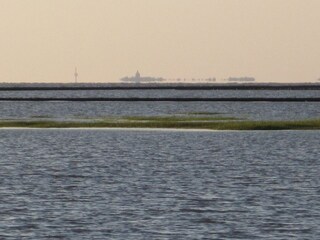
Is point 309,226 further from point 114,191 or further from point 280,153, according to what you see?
point 280,153

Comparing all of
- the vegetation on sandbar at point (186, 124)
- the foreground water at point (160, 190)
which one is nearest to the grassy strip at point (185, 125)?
the vegetation on sandbar at point (186, 124)

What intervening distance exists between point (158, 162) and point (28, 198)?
1803 centimetres

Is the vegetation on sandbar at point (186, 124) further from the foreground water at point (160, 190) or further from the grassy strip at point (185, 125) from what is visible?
the foreground water at point (160, 190)

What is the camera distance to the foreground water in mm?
34281

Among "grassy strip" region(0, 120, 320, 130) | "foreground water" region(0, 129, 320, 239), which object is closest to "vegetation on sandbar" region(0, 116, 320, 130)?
"grassy strip" region(0, 120, 320, 130)

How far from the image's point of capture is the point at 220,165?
5609 cm

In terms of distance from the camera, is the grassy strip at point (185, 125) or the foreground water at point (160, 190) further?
the grassy strip at point (185, 125)

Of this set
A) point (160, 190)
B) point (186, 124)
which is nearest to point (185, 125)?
point (186, 124)

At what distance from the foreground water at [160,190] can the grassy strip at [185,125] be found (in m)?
18.1

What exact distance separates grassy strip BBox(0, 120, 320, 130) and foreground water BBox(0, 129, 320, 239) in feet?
59.4

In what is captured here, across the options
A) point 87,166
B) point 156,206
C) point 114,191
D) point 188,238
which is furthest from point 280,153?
point 188,238

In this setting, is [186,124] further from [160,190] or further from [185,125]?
[160,190]

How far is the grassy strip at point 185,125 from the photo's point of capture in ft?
305

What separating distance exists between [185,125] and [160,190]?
175 ft
